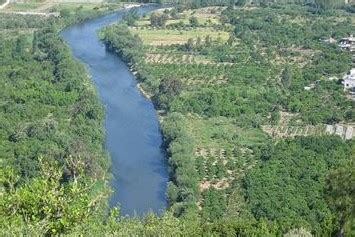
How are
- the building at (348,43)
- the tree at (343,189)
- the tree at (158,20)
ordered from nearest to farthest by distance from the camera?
the tree at (343,189) < the building at (348,43) < the tree at (158,20)

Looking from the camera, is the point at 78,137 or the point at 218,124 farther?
the point at 218,124

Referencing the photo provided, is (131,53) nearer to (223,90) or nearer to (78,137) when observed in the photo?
(223,90)

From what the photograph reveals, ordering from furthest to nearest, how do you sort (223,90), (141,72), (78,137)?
(141,72), (223,90), (78,137)

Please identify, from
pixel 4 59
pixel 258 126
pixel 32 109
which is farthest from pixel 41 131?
pixel 4 59

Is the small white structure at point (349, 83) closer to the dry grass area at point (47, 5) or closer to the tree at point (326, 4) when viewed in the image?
the tree at point (326, 4)

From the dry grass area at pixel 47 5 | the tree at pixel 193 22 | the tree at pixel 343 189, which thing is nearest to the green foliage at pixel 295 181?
the tree at pixel 343 189

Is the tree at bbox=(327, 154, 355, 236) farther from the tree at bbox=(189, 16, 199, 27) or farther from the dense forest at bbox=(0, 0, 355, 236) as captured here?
the tree at bbox=(189, 16, 199, 27)

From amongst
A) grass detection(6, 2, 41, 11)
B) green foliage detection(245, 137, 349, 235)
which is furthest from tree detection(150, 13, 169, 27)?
green foliage detection(245, 137, 349, 235)
